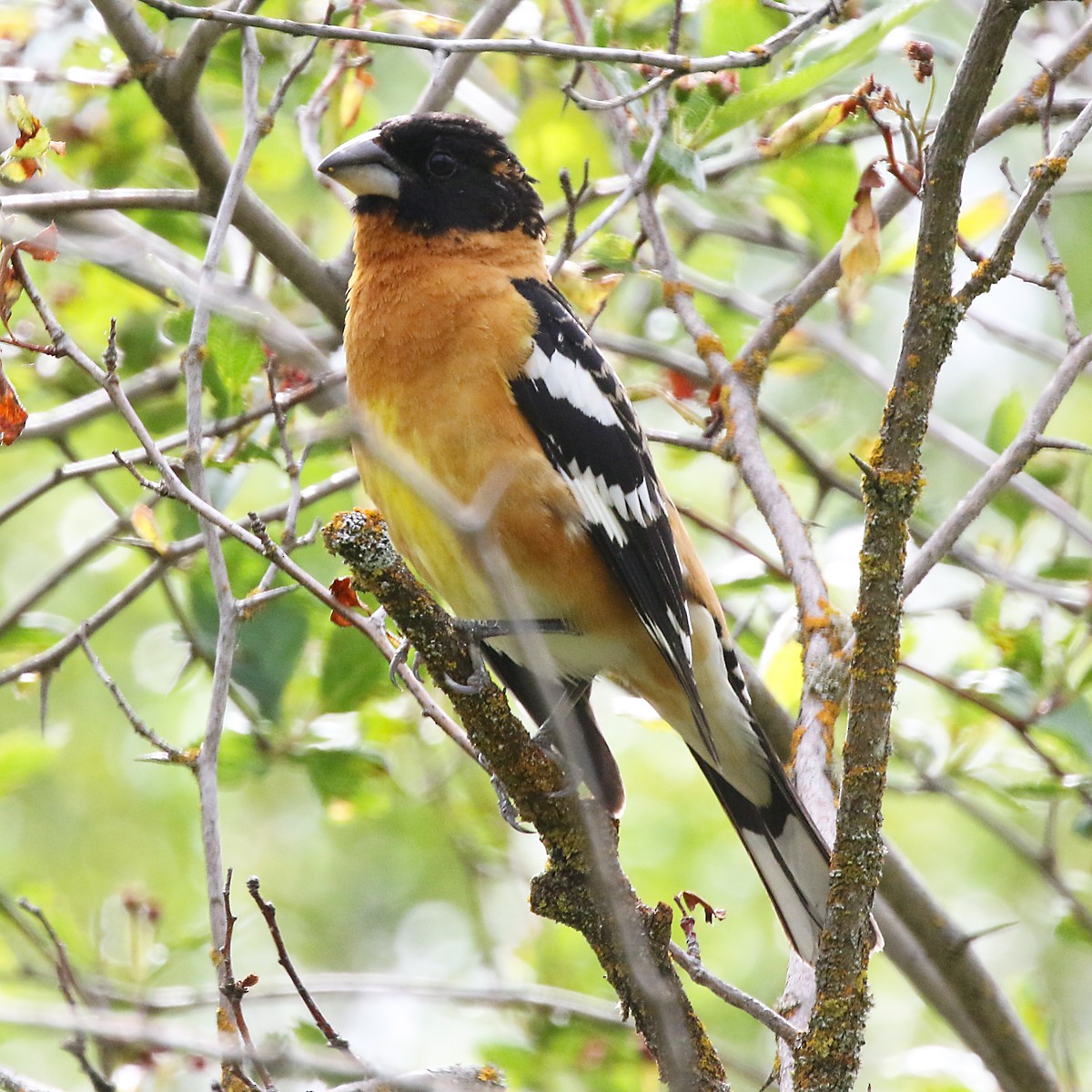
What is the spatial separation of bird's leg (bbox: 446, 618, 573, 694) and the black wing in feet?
0.79

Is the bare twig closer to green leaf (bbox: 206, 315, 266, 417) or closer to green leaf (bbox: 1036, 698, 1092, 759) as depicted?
green leaf (bbox: 206, 315, 266, 417)

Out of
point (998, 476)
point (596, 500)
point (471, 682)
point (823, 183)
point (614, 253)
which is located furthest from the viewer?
point (823, 183)

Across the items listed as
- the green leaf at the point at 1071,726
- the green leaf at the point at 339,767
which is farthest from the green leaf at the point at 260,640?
the green leaf at the point at 1071,726

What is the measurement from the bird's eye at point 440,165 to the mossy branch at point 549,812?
182cm

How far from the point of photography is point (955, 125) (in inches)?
100.0

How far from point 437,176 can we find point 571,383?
2.88 ft

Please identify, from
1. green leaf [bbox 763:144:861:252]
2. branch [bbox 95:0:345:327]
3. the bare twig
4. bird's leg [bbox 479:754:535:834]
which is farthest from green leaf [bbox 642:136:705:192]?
the bare twig

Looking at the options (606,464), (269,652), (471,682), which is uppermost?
(606,464)

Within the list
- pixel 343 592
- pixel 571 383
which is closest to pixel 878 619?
pixel 343 592

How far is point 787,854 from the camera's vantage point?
4.02m

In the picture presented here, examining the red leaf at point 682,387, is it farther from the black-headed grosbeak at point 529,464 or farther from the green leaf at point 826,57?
the green leaf at point 826,57

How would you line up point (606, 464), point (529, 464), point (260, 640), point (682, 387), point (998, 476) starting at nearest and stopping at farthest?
point (998, 476) < point (529, 464) < point (606, 464) < point (260, 640) < point (682, 387)

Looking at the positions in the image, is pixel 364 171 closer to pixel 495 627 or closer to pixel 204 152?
pixel 204 152

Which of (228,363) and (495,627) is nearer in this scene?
(495,627)
